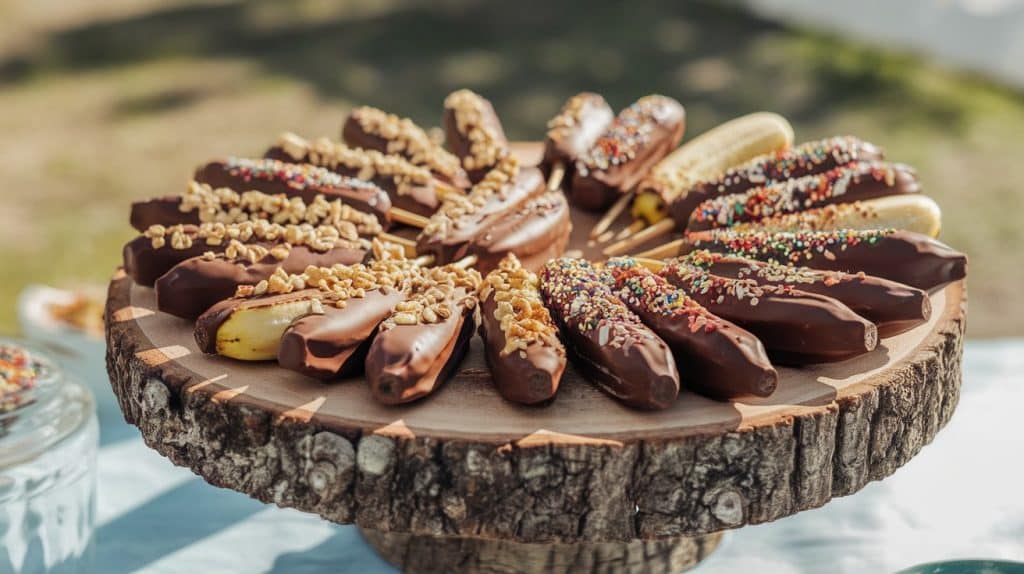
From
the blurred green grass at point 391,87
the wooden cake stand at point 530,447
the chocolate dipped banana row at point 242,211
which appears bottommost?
the blurred green grass at point 391,87

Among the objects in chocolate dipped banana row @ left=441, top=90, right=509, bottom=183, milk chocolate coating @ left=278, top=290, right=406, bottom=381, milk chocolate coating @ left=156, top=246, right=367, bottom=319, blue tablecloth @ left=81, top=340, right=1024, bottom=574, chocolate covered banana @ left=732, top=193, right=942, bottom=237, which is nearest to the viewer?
milk chocolate coating @ left=278, top=290, right=406, bottom=381

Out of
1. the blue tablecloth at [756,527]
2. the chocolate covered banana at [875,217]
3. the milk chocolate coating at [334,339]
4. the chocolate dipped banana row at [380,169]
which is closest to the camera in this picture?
the milk chocolate coating at [334,339]

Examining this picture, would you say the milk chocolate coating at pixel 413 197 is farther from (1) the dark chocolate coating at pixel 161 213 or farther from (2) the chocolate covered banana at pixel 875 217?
(2) the chocolate covered banana at pixel 875 217

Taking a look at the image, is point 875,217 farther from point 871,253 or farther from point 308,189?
point 308,189

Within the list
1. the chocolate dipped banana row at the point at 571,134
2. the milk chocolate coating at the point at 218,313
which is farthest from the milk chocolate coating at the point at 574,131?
the milk chocolate coating at the point at 218,313

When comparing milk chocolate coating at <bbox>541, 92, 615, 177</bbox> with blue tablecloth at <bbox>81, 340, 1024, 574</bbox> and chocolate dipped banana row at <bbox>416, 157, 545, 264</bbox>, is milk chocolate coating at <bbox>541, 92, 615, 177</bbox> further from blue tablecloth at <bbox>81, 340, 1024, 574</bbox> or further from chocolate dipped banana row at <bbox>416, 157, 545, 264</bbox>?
blue tablecloth at <bbox>81, 340, 1024, 574</bbox>

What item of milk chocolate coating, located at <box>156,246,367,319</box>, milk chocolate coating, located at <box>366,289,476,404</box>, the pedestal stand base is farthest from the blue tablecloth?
milk chocolate coating, located at <box>366,289,476,404</box>
